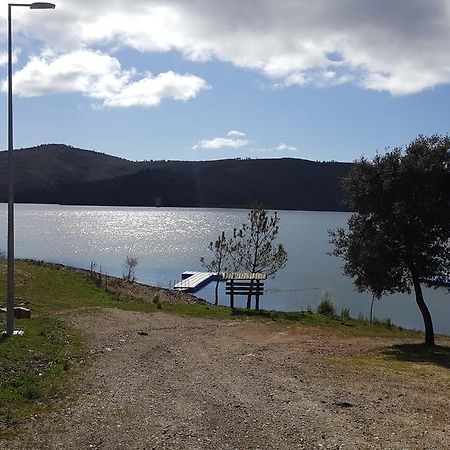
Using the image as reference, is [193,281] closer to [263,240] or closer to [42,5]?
[263,240]

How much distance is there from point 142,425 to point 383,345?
540 inches

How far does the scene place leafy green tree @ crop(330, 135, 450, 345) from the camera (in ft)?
65.7

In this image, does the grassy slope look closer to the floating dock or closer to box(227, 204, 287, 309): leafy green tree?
box(227, 204, 287, 309): leafy green tree

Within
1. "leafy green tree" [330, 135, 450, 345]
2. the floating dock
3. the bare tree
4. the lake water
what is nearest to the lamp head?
"leafy green tree" [330, 135, 450, 345]

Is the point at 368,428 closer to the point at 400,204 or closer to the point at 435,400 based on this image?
the point at 435,400

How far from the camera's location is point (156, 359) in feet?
51.1

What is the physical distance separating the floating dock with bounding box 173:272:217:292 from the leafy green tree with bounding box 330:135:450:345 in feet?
114

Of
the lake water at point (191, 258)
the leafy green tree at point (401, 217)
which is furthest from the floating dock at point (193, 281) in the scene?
the leafy green tree at point (401, 217)

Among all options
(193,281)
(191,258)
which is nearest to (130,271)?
(193,281)

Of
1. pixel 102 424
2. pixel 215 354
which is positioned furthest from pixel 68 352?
pixel 102 424

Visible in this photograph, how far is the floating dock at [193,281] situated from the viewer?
5634cm

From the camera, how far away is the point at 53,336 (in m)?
17.5

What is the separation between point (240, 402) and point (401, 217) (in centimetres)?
1101

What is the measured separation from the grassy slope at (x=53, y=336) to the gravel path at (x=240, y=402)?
0.61 metres
